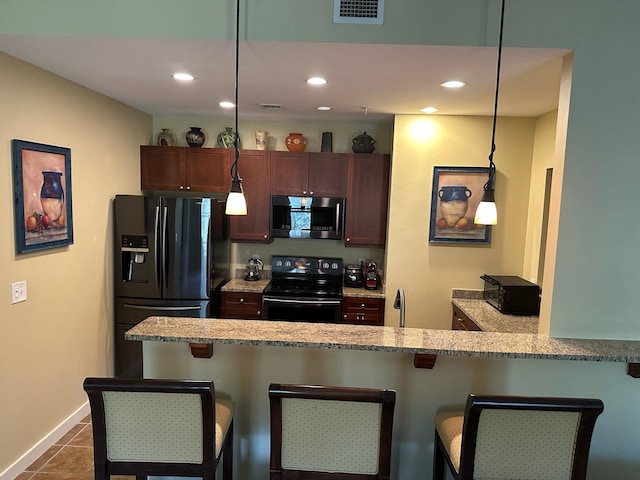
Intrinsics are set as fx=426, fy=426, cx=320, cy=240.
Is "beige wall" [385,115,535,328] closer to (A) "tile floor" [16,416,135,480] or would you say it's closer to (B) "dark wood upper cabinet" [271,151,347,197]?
(B) "dark wood upper cabinet" [271,151,347,197]

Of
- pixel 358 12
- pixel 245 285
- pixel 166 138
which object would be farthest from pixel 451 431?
pixel 166 138

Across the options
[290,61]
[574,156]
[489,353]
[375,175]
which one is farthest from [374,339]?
[375,175]

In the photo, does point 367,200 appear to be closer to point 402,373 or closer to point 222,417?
point 402,373

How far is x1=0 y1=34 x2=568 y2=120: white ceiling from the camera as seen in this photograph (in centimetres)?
209

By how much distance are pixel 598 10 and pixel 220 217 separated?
318 cm

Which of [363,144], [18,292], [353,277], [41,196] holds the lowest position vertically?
[353,277]

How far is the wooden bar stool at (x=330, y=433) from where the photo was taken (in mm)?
1526

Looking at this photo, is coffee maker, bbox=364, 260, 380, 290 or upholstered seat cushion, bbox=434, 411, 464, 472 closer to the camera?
upholstered seat cushion, bbox=434, 411, 464, 472

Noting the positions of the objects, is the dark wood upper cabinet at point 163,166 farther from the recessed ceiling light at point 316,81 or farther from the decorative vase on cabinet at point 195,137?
the recessed ceiling light at point 316,81

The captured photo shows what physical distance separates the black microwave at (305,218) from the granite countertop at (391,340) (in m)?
1.98

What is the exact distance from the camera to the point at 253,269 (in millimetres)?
4391

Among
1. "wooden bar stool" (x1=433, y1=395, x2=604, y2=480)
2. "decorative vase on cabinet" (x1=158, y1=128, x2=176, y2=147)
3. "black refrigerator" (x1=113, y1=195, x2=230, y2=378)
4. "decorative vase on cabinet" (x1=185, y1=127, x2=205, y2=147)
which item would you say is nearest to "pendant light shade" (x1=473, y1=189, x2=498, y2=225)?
"wooden bar stool" (x1=433, y1=395, x2=604, y2=480)

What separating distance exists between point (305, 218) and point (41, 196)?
2.18 m

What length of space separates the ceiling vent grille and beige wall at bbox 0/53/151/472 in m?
1.90
